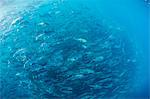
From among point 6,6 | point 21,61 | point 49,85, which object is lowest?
point 49,85

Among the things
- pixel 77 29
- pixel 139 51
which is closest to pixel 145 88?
pixel 139 51

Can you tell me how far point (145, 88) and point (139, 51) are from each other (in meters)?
0.21

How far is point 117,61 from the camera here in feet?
3.88

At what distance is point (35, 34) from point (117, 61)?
0.35m

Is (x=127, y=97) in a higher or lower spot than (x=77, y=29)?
lower

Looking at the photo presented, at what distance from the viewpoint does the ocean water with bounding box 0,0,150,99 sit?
1142mm

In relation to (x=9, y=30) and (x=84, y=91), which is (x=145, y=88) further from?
(x=9, y=30)

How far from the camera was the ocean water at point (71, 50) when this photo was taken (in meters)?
1.14

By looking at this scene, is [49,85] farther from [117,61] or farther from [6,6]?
[6,6]

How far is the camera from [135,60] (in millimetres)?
1230

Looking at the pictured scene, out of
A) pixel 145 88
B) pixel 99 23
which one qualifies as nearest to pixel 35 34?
pixel 99 23

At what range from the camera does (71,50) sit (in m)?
1.14

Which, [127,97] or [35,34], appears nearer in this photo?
[35,34]

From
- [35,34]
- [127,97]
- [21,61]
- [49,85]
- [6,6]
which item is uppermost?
[6,6]
